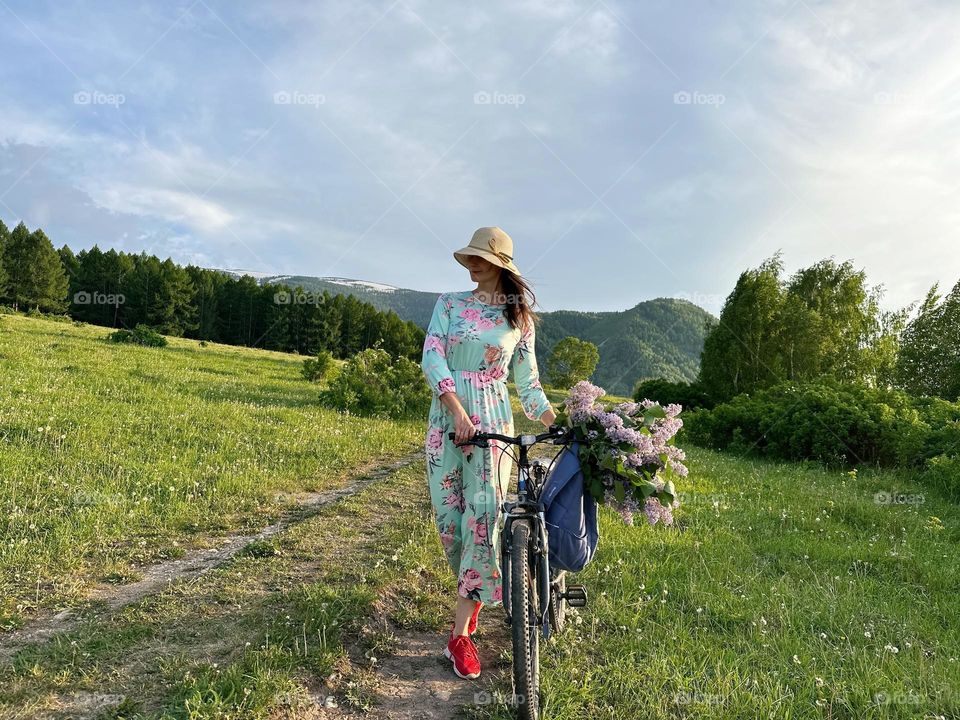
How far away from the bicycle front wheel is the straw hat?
179 cm

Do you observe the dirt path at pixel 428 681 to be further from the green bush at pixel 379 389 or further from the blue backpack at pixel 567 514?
the green bush at pixel 379 389

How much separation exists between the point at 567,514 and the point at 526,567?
1.59ft

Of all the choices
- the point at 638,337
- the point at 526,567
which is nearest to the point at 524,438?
the point at 526,567

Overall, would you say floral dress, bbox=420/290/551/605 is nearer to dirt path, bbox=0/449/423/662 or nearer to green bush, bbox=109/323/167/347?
dirt path, bbox=0/449/423/662

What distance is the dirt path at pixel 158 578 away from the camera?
4168 millimetres

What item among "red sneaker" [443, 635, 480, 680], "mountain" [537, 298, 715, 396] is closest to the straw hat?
"red sneaker" [443, 635, 480, 680]

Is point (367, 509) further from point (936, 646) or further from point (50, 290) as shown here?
point (50, 290)

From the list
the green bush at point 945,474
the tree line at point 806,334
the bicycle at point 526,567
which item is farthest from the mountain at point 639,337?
the bicycle at point 526,567

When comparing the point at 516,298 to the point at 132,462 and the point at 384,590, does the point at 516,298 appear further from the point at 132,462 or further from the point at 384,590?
the point at 132,462

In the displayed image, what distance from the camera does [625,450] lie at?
12.1ft

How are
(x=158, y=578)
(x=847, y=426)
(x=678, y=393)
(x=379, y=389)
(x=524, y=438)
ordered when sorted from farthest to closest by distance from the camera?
(x=678, y=393) < (x=379, y=389) < (x=847, y=426) < (x=158, y=578) < (x=524, y=438)

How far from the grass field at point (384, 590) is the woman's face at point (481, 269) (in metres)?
2.73

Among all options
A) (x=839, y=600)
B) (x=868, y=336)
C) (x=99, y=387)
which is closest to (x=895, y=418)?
(x=839, y=600)

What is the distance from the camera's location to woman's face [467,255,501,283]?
3.93 metres
